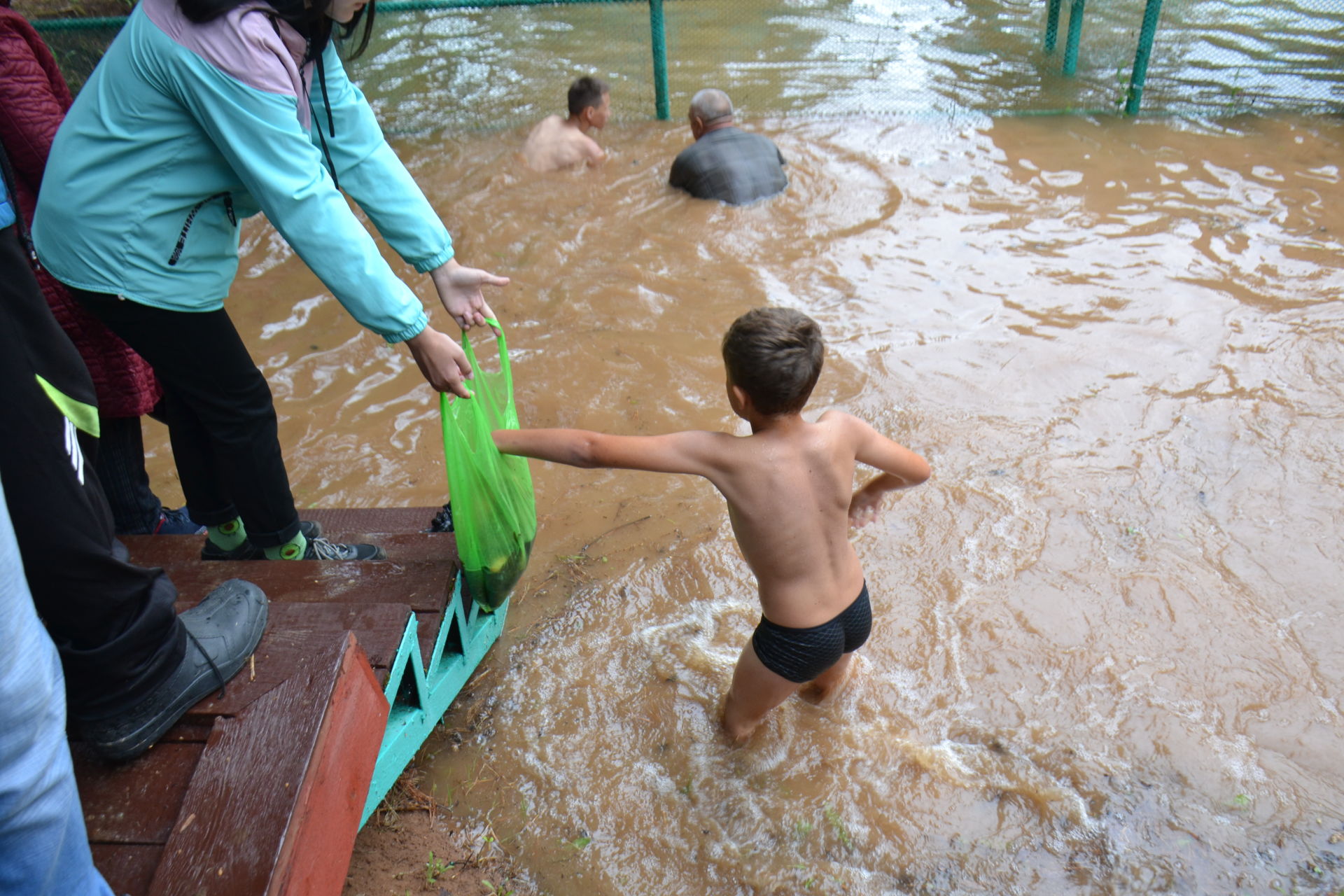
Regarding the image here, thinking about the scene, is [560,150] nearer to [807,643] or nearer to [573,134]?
[573,134]

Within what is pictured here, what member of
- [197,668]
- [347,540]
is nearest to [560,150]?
[347,540]

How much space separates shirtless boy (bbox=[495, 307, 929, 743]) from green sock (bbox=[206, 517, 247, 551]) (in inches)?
40.2

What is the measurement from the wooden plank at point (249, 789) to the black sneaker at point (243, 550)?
34.8 inches

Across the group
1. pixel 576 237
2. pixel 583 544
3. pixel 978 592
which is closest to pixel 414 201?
pixel 583 544

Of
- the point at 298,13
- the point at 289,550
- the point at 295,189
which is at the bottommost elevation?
the point at 289,550

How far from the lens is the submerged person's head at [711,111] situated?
6086 millimetres

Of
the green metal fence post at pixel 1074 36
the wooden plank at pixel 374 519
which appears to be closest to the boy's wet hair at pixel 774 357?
the wooden plank at pixel 374 519

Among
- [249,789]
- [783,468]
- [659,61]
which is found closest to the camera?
[249,789]

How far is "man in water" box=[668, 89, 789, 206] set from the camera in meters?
5.81

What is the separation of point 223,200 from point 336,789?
1.41 metres

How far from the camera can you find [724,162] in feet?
19.1

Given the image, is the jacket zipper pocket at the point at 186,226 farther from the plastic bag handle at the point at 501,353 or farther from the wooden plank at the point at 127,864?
the wooden plank at the point at 127,864

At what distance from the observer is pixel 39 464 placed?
1520mm

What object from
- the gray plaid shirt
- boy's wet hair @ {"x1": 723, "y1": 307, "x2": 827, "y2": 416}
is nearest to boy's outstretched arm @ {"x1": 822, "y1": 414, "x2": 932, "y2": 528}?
boy's wet hair @ {"x1": 723, "y1": 307, "x2": 827, "y2": 416}
